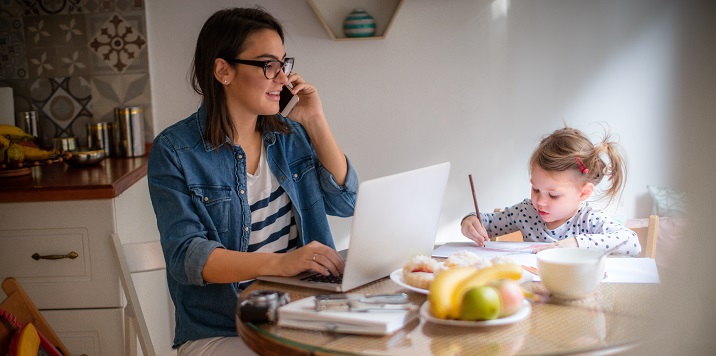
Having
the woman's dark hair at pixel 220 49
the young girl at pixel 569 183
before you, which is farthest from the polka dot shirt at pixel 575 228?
the woman's dark hair at pixel 220 49

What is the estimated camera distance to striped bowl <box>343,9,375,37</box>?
3039 millimetres

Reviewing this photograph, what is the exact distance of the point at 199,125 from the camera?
1959mm

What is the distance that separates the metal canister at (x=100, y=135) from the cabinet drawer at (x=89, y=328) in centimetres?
81

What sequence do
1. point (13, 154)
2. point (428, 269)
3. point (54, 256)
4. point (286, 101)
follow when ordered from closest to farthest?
point (428, 269)
point (286, 101)
point (54, 256)
point (13, 154)

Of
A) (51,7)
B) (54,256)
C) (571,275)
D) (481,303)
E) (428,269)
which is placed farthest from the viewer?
(51,7)

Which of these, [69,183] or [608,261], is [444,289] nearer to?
[608,261]

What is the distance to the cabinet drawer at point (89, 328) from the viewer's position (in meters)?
2.52

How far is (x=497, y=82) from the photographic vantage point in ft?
10.3

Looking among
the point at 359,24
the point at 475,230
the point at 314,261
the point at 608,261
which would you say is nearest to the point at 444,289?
the point at 314,261

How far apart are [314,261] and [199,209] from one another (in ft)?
1.27

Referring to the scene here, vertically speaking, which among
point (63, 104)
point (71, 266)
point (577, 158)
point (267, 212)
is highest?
point (63, 104)

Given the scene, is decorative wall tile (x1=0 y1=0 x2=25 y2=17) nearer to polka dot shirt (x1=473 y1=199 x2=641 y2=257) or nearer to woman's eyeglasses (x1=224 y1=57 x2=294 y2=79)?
woman's eyeglasses (x1=224 y1=57 x2=294 y2=79)

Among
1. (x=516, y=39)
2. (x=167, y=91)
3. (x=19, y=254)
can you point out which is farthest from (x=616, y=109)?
(x=19, y=254)

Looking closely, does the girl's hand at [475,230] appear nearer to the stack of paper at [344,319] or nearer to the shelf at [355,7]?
the stack of paper at [344,319]
